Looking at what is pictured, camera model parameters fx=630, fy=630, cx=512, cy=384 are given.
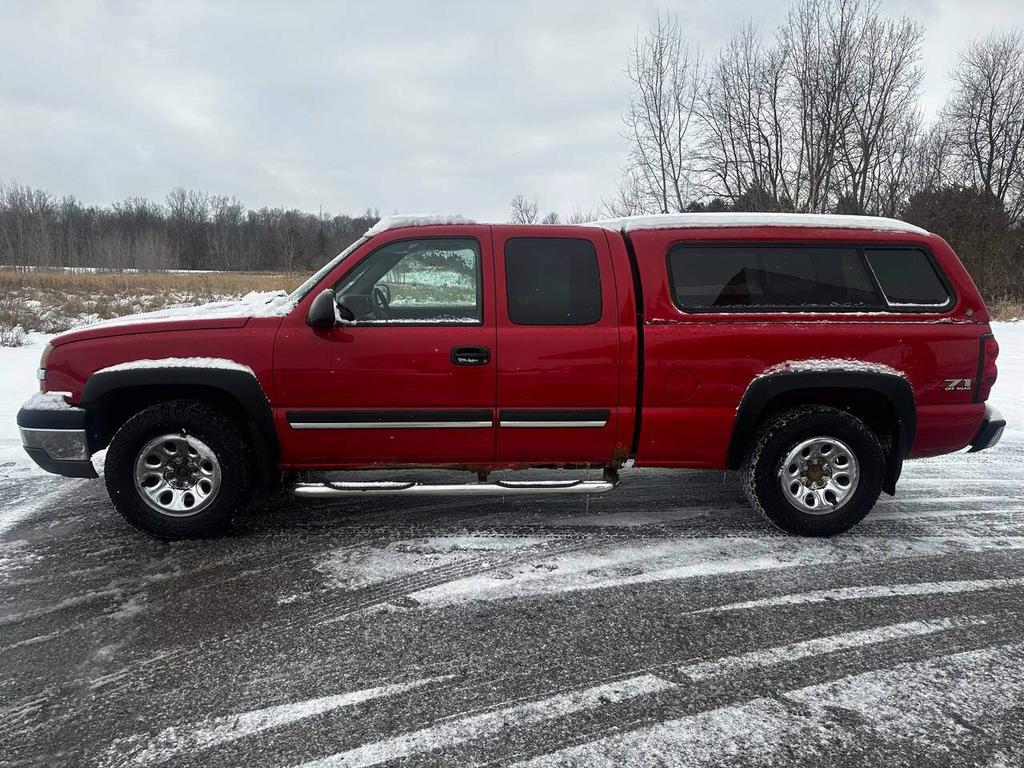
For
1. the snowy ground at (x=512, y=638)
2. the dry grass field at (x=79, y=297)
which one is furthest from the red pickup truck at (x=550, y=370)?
the dry grass field at (x=79, y=297)

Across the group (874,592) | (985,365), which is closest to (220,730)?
(874,592)

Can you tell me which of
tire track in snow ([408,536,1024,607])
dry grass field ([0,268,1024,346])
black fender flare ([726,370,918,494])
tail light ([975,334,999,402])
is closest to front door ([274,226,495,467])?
tire track in snow ([408,536,1024,607])

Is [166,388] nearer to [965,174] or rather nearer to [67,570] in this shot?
[67,570]

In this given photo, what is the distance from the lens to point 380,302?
372cm

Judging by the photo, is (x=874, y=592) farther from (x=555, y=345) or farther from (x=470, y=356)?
(x=470, y=356)

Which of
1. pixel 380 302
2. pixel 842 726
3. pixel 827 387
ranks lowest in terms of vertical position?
pixel 842 726

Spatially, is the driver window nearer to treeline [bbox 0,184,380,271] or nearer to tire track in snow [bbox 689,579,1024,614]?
tire track in snow [bbox 689,579,1024,614]

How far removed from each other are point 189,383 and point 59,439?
82 cm

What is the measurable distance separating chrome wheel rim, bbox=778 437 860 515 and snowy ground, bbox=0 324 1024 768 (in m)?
0.25

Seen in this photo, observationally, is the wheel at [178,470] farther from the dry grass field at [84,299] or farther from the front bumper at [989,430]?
the dry grass field at [84,299]

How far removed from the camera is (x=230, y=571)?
3326mm

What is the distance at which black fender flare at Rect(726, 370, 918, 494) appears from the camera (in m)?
3.67

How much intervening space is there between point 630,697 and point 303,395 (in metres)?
2.35

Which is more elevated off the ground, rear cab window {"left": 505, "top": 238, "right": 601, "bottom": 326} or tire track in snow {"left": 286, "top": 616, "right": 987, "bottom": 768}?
rear cab window {"left": 505, "top": 238, "right": 601, "bottom": 326}
